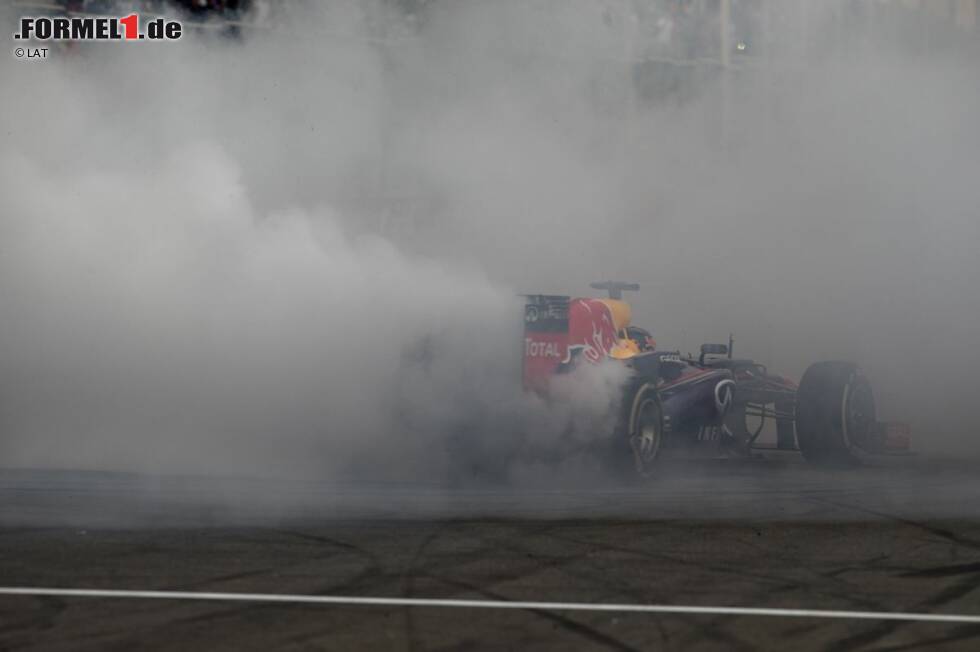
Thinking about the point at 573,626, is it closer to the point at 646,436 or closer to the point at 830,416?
the point at 646,436

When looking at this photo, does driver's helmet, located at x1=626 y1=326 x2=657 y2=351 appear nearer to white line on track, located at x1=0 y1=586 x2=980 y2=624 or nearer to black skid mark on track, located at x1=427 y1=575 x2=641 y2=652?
black skid mark on track, located at x1=427 y1=575 x2=641 y2=652

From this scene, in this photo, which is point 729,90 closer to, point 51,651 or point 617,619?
point 617,619

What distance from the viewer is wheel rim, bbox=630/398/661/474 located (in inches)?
538

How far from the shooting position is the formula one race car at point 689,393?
44.7 feet

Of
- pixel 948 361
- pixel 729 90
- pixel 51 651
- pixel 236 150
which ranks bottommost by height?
pixel 51 651

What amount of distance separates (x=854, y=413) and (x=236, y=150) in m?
8.20

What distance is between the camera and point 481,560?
8758 mm

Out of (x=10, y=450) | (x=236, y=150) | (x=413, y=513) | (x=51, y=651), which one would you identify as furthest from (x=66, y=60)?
(x=51, y=651)

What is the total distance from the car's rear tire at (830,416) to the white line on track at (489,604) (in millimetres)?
8634

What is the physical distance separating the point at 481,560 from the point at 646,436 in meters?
5.43

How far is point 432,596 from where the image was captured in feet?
25.2

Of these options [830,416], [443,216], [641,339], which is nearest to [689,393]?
[641,339]

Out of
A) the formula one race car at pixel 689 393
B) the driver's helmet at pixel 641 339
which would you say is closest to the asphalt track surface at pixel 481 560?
the formula one race car at pixel 689 393

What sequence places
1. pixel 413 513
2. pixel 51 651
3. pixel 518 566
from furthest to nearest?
pixel 413 513 → pixel 518 566 → pixel 51 651
